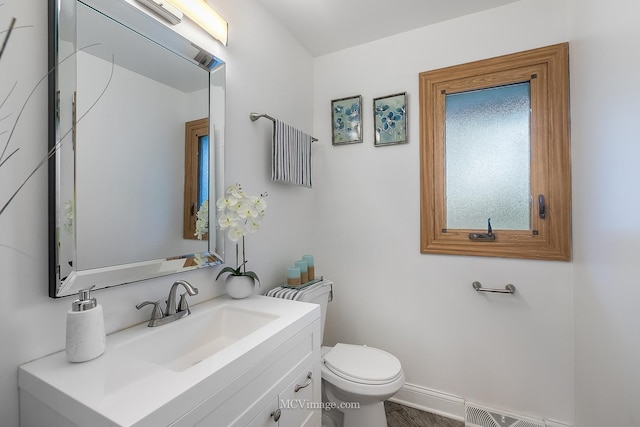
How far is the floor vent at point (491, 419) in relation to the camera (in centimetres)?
154

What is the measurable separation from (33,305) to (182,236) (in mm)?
489

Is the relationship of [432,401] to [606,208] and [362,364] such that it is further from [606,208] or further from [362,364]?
[606,208]

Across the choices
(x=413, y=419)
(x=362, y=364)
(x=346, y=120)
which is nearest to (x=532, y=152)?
(x=346, y=120)

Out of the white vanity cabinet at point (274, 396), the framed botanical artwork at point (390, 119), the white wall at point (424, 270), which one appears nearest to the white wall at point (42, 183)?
the white vanity cabinet at point (274, 396)

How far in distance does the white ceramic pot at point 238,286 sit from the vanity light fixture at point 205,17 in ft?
3.70

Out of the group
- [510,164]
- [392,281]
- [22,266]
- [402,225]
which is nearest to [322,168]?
[402,225]

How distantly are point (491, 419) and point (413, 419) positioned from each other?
0.43 metres

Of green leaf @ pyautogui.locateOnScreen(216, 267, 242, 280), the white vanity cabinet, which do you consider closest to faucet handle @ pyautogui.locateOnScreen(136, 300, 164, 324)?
green leaf @ pyautogui.locateOnScreen(216, 267, 242, 280)

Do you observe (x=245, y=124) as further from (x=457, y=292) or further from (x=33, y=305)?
(x=457, y=292)

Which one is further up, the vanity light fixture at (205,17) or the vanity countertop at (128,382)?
the vanity light fixture at (205,17)

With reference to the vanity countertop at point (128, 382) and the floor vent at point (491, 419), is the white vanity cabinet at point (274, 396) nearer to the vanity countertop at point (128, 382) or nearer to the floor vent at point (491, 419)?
the vanity countertop at point (128, 382)

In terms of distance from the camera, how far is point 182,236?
3.87 ft

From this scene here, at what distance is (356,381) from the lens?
1.36 meters

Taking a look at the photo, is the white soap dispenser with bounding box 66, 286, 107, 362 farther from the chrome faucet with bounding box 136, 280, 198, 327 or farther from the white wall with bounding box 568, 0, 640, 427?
the white wall with bounding box 568, 0, 640, 427
